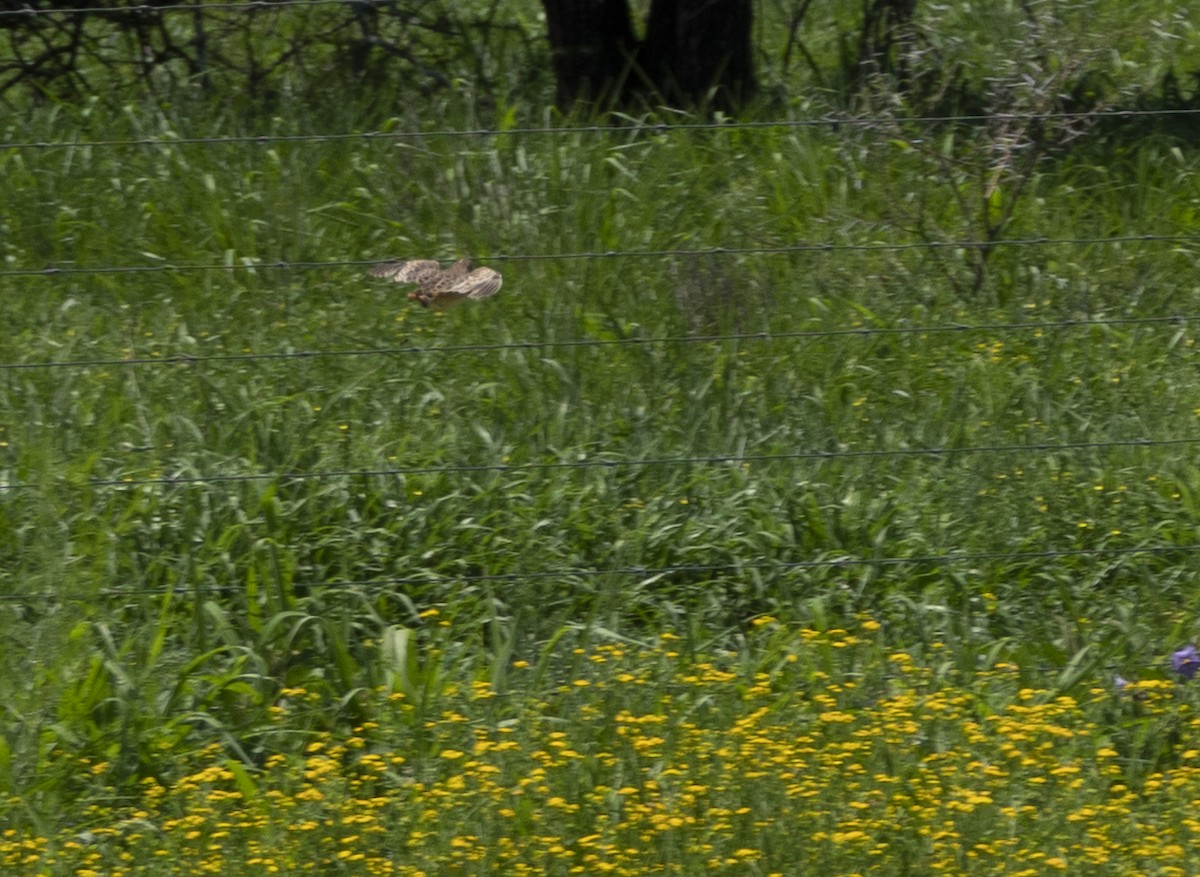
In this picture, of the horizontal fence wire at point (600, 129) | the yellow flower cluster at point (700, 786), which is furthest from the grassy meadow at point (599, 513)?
the horizontal fence wire at point (600, 129)

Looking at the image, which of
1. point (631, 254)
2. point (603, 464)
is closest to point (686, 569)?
point (603, 464)

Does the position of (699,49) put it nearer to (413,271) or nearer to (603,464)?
(413,271)

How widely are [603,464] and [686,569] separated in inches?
12.3

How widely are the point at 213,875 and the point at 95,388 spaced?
204cm

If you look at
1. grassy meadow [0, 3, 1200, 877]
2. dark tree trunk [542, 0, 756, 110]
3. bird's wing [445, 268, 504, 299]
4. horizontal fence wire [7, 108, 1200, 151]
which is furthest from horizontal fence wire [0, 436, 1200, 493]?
dark tree trunk [542, 0, 756, 110]

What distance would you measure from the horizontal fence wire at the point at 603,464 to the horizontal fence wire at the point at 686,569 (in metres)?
0.24

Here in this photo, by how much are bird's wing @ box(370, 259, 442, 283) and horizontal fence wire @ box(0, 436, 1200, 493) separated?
3.62 feet

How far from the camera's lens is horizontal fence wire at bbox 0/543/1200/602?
4.20 meters

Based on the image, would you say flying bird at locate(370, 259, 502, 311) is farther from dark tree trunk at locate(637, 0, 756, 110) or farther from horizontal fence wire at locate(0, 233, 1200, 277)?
dark tree trunk at locate(637, 0, 756, 110)

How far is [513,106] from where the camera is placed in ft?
23.5

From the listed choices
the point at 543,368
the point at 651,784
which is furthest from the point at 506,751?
the point at 543,368

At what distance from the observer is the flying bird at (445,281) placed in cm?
556

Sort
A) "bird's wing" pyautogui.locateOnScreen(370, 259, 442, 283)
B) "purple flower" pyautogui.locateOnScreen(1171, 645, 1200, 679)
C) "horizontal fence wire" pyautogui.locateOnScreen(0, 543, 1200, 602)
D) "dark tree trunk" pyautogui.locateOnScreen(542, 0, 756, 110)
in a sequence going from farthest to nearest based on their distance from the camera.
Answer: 1. "dark tree trunk" pyautogui.locateOnScreen(542, 0, 756, 110)
2. "bird's wing" pyautogui.locateOnScreen(370, 259, 442, 283)
3. "horizontal fence wire" pyautogui.locateOnScreen(0, 543, 1200, 602)
4. "purple flower" pyautogui.locateOnScreen(1171, 645, 1200, 679)

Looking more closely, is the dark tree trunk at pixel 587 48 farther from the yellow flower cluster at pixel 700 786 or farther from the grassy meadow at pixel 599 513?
the yellow flower cluster at pixel 700 786
